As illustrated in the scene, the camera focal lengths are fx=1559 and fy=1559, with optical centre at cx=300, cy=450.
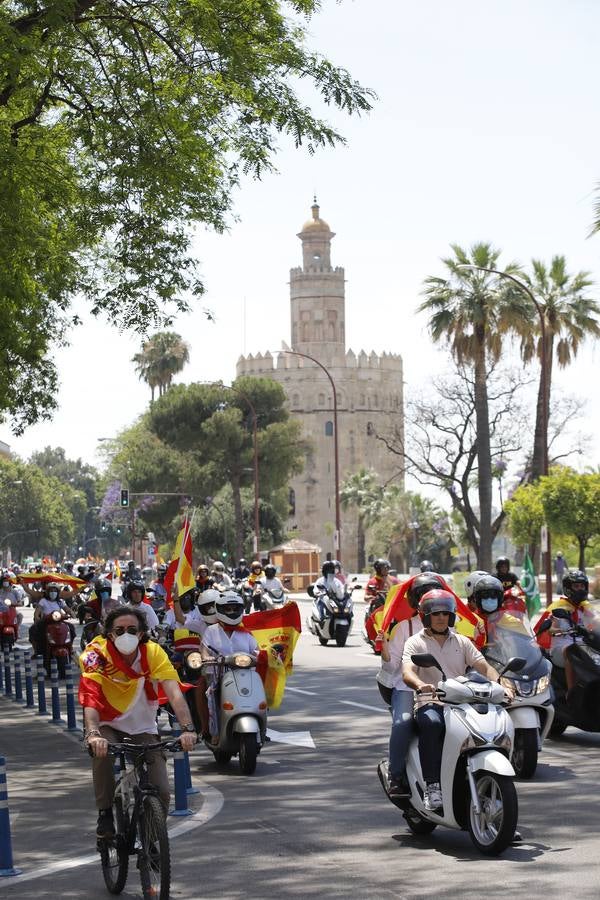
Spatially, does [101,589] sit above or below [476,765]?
above

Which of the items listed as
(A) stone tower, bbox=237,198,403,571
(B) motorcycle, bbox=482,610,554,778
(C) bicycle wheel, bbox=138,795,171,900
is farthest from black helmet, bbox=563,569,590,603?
(A) stone tower, bbox=237,198,403,571

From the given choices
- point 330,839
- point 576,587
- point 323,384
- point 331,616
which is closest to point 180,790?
point 330,839

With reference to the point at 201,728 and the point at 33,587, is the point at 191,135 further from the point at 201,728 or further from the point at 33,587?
the point at 33,587

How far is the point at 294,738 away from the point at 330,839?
6095 millimetres

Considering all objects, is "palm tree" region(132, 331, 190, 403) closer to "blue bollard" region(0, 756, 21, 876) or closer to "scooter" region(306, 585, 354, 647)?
"scooter" region(306, 585, 354, 647)

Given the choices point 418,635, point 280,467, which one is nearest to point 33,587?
point 418,635

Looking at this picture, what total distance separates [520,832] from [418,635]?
1355mm

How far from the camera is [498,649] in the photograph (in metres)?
12.3

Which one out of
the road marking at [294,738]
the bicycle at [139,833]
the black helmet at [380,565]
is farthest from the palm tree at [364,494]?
the bicycle at [139,833]

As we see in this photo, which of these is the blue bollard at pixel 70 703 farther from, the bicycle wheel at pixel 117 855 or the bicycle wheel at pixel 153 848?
the bicycle wheel at pixel 153 848

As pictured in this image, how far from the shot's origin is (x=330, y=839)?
970cm

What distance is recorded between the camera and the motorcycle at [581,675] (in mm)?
13617

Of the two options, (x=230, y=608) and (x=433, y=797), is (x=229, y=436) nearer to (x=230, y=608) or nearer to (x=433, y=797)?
(x=230, y=608)

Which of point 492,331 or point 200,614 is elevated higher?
point 492,331
